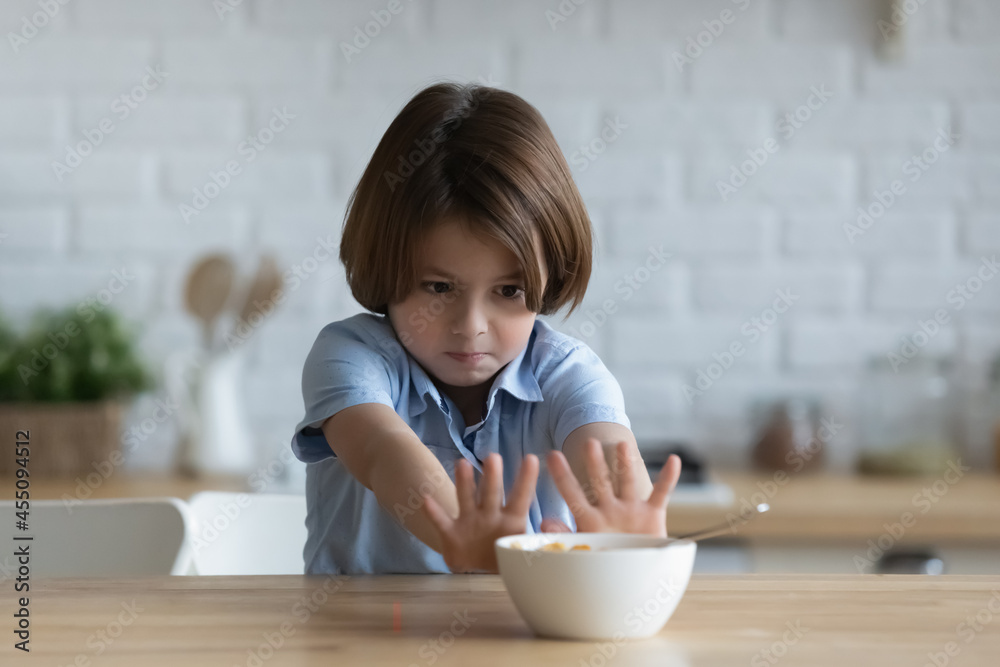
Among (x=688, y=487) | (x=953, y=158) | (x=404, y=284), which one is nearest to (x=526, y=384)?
(x=404, y=284)

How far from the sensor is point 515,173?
0.97 metres

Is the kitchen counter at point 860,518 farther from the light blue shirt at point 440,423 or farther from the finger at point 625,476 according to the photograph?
the finger at point 625,476

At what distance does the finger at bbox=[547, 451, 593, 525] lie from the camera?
68cm

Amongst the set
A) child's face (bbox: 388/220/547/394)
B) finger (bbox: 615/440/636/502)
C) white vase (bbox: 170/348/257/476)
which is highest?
child's face (bbox: 388/220/547/394)

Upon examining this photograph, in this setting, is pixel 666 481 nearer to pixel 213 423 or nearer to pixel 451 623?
pixel 451 623

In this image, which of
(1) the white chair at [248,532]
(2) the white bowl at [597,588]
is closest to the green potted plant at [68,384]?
(1) the white chair at [248,532]

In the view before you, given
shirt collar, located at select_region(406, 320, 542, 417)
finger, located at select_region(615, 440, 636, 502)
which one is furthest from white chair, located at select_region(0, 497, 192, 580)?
finger, located at select_region(615, 440, 636, 502)

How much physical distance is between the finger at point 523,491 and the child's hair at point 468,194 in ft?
1.03

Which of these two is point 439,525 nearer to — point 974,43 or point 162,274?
point 162,274

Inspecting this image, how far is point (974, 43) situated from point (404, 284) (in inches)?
64.5

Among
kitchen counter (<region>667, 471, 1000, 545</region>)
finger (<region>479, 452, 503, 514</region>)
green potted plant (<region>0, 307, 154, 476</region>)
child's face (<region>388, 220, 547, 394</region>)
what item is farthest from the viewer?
green potted plant (<region>0, 307, 154, 476</region>)

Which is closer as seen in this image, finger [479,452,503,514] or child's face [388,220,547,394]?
finger [479,452,503,514]

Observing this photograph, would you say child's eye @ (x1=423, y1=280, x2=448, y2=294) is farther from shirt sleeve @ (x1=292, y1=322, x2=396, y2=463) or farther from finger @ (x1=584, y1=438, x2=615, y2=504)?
finger @ (x1=584, y1=438, x2=615, y2=504)

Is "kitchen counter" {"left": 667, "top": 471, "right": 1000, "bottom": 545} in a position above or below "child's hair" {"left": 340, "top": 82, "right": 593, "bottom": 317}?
below
